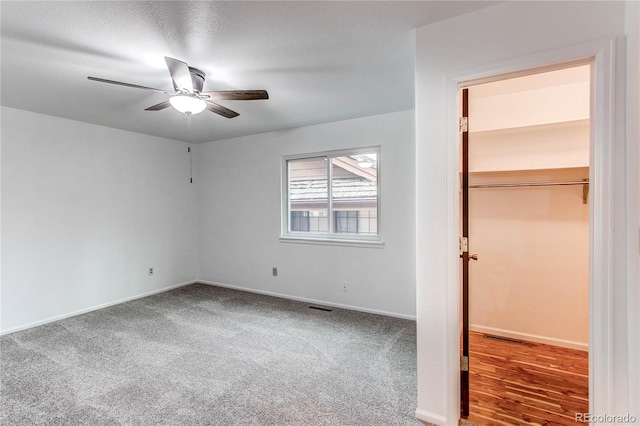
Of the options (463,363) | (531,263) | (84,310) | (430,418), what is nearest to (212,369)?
(430,418)

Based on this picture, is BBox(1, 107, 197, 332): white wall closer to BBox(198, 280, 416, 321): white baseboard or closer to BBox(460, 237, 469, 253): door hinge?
BBox(198, 280, 416, 321): white baseboard

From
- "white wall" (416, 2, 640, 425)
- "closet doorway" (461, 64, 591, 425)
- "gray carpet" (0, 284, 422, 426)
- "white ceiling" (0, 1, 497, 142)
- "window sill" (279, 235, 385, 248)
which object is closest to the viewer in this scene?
"white wall" (416, 2, 640, 425)

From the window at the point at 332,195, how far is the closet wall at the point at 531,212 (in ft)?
4.03

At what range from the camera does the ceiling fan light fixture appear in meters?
2.29

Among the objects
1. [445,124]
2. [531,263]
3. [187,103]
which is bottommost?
[531,263]

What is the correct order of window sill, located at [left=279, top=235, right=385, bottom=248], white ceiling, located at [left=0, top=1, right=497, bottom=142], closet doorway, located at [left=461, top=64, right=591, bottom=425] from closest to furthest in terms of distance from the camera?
white ceiling, located at [left=0, top=1, right=497, bottom=142], closet doorway, located at [left=461, top=64, right=591, bottom=425], window sill, located at [left=279, top=235, right=385, bottom=248]

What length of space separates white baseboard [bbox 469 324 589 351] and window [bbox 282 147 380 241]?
1.49 meters

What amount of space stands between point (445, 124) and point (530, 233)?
1.85 m

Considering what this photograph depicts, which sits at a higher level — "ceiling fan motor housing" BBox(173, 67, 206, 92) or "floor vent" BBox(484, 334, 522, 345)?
"ceiling fan motor housing" BBox(173, 67, 206, 92)

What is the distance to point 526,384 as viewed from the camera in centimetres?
226

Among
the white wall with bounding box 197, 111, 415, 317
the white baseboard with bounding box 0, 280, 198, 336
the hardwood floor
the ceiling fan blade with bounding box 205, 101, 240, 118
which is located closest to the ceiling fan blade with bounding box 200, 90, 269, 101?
the ceiling fan blade with bounding box 205, 101, 240, 118

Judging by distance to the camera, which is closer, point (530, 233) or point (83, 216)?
point (530, 233)

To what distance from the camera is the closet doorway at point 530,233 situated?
98.3 inches

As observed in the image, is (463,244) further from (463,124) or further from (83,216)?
(83,216)
